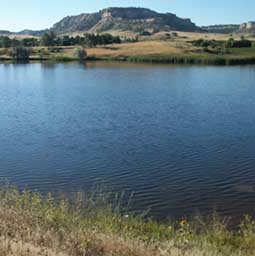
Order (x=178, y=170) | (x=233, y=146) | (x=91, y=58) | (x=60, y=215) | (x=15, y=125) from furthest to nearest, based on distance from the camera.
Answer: (x=91, y=58) → (x=15, y=125) → (x=233, y=146) → (x=178, y=170) → (x=60, y=215)

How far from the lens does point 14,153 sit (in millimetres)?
21859

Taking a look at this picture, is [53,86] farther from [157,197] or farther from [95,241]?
[95,241]

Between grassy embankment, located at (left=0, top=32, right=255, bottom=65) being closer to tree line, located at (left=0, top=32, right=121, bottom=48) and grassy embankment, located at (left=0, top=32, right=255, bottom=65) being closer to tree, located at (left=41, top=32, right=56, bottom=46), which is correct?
tree line, located at (left=0, top=32, right=121, bottom=48)

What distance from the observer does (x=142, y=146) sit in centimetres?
2316

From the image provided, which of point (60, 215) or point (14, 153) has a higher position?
point (60, 215)

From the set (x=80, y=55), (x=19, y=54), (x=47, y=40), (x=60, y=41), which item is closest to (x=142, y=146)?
(x=80, y=55)

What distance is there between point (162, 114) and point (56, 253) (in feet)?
89.1

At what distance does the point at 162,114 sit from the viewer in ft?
109

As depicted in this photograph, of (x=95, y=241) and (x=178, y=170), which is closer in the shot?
(x=95, y=241)

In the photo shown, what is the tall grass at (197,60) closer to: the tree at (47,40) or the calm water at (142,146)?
the tree at (47,40)

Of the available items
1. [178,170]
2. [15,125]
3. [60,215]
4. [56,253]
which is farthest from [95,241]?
[15,125]

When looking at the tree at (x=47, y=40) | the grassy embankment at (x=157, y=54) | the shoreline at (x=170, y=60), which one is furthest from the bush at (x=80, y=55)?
the tree at (x=47, y=40)

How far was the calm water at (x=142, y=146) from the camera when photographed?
16.8 meters

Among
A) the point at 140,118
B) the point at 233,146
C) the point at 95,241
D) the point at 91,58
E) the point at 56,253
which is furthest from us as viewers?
the point at 91,58
